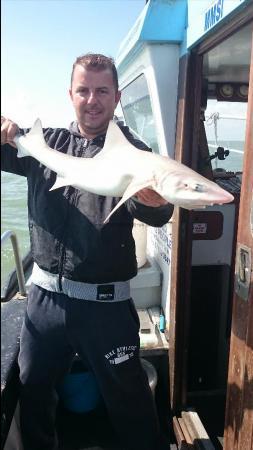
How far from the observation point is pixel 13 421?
2.69 meters

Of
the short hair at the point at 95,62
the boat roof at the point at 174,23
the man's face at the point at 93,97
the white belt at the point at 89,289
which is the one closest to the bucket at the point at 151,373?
the white belt at the point at 89,289

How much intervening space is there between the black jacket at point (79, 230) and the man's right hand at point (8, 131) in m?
0.15

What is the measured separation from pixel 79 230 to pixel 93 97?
0.79 meters

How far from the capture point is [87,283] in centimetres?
248

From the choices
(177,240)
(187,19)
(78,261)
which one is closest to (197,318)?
(177,240)

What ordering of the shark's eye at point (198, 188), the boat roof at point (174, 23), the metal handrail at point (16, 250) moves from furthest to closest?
the boat roof at point (174, 23), the metal handrail at point (16, 250), the shark's eye at point (198, 188)

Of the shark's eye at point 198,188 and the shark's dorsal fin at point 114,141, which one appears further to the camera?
the shark's dorsal fin at point 114,141

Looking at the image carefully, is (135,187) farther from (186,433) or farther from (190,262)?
(186,433)

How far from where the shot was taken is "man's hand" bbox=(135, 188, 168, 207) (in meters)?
1.91

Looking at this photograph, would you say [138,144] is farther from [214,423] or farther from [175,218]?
[214,423]

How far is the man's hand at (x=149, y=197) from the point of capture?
75.0 inches

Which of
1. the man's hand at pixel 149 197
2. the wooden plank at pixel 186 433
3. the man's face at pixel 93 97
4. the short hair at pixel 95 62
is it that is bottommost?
the wooden plank at pixel 186 433

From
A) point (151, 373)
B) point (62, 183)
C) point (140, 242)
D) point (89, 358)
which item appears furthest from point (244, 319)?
point (140, 242)

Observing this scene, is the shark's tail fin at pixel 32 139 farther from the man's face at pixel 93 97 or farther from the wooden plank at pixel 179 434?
the wooden plank at pixel 179 434
